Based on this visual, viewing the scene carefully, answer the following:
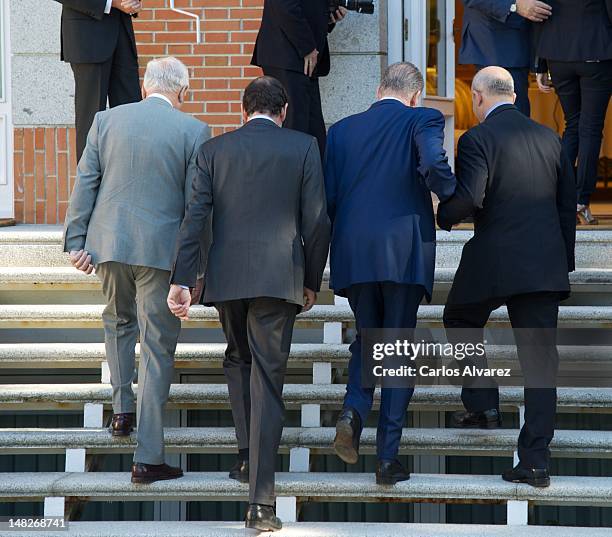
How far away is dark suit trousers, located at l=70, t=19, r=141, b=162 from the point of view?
6.52m

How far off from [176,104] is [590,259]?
2.49m

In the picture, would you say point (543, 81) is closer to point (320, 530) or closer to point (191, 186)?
point (191, 186)

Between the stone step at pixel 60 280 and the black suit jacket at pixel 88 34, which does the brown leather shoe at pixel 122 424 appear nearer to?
the stone step at pixel 60 280

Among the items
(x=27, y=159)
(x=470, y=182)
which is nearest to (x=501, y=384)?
(x=470, y=182)

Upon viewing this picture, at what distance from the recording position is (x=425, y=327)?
245 inches

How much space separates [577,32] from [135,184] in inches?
117

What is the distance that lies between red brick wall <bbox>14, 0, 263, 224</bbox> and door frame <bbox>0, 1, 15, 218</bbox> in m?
0.20

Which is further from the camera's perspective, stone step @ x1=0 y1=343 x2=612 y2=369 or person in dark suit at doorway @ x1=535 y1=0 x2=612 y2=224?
person in dark suit at doorway @ x1=535 y1=0 x2=612 y2=224

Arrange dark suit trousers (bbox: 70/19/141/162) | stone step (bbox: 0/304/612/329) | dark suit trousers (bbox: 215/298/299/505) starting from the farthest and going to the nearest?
dark suit trousers (bbox: 70/19/141/162) → stone step (bbox: 0/304/612/329) → dark suit trousers (bbox: 215/298/299/505)

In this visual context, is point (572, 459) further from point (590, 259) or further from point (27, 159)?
point (27, 159)

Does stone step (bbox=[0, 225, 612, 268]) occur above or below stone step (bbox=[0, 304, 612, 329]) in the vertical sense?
above

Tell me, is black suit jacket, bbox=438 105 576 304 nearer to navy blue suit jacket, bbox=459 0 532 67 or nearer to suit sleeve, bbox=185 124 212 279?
suit sleeve, bbox=185 124 212 279

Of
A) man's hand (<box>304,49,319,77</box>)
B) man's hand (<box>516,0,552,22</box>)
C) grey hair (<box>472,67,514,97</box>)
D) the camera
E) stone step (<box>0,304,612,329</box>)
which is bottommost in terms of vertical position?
stone step (<box>0,304,612,329</box>)

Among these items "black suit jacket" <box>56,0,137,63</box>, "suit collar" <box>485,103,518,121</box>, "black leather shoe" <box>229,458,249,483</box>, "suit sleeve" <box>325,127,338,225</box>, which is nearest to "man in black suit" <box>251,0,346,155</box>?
"black suit jacket" <box>56,0,137,63</box>
